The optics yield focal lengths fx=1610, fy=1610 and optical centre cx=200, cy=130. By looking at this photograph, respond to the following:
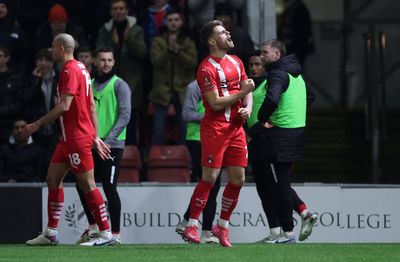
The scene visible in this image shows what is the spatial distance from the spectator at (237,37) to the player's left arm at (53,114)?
4.59 metres

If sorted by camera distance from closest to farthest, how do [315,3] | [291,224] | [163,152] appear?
[291,224], [163,152], [315,3]

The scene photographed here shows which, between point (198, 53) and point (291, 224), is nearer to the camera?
point (291, 224)

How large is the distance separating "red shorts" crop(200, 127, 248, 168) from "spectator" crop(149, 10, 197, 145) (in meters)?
4.71

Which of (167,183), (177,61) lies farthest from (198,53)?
(167,183)

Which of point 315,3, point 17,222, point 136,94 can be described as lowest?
point 17,222

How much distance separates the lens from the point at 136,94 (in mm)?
20438

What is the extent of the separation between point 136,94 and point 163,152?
3.07ft

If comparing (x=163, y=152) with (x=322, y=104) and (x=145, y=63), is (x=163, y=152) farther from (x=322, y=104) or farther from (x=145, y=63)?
(x=322, y=104)

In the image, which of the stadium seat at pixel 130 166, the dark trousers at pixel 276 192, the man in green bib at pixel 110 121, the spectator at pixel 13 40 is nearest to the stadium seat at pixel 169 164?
the stadium seat at pixel 130 166

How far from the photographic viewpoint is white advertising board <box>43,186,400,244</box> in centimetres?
1831

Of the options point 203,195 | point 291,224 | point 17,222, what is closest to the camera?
point 203,195

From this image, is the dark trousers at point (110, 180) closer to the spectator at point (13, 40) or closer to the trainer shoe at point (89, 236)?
the trainer shoe at point (89, 236)

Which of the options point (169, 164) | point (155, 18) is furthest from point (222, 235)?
point (155, 18)

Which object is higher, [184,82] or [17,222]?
[184,82]
